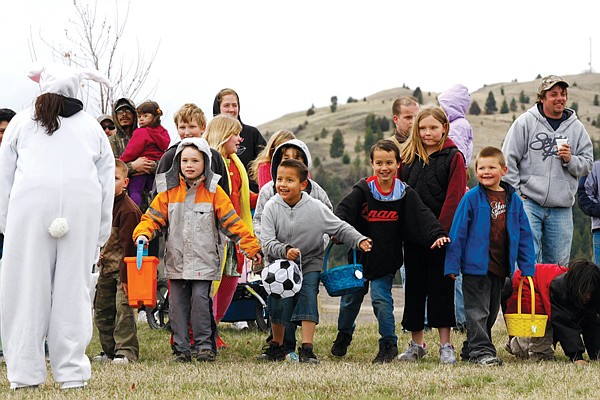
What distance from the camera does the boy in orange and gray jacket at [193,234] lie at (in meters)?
9.37

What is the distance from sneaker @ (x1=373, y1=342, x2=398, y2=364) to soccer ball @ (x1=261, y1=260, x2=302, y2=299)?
96 centimetres

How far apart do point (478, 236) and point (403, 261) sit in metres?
0.76

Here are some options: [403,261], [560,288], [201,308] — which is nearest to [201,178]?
[201,308]

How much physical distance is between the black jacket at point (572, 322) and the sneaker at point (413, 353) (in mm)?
1161

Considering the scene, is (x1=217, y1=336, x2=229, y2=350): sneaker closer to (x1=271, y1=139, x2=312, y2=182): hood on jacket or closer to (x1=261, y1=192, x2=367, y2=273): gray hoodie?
(x1=261, y1=192, x2=367, y2=273): gray hoodie

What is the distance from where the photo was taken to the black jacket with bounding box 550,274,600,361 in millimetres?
9273

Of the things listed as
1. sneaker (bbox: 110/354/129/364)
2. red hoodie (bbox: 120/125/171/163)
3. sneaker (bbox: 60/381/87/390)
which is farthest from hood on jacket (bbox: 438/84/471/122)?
sneaker (bbox: 60/381/87/390)

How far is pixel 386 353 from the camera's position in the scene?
30.7 ft

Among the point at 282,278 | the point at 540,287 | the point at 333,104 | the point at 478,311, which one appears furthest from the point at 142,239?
the point at 333,104

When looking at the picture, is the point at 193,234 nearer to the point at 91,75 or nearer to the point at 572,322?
the point at 91,75

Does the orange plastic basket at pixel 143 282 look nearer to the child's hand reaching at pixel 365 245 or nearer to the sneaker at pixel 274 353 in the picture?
the sneaker at pixel 274 353

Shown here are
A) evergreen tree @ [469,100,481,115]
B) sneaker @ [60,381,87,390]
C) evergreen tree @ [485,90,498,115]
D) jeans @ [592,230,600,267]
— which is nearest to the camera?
sneaker @ [60,381,87,390]

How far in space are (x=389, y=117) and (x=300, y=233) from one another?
15463cm

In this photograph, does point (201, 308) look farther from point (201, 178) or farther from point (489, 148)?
point (489, 148)
